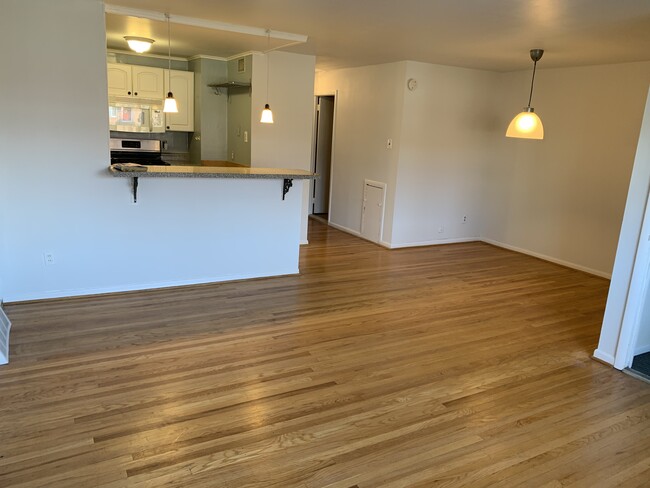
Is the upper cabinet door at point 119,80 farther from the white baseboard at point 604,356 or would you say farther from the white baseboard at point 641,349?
the white baseboard at point 641,349

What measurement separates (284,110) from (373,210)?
1879 mm

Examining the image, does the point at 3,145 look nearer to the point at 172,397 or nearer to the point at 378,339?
the point at 172,397

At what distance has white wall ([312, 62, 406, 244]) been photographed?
634cm

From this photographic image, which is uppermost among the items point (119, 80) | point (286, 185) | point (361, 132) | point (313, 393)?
point (119, 80)

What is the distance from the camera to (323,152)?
8.49 meters

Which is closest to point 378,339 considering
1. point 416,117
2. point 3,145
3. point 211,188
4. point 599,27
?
point 211,188

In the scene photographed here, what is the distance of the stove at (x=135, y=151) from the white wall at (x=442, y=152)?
337 centimetres

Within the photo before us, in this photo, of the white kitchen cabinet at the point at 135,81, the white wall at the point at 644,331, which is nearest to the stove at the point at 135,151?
the white kitchen cabinet at the point at 135,81

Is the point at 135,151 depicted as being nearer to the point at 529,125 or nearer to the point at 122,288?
the point at 122,288

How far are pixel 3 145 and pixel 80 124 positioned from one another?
0.57 meters

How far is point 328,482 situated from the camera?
215 centimetres

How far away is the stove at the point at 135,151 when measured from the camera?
6.57 metres

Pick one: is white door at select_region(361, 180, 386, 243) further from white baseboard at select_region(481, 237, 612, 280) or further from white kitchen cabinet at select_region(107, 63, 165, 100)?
white kitchen cabinet at select_region(107, 63, 165, 100)

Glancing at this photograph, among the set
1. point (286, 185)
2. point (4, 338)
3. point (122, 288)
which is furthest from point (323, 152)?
point (4, 338)
